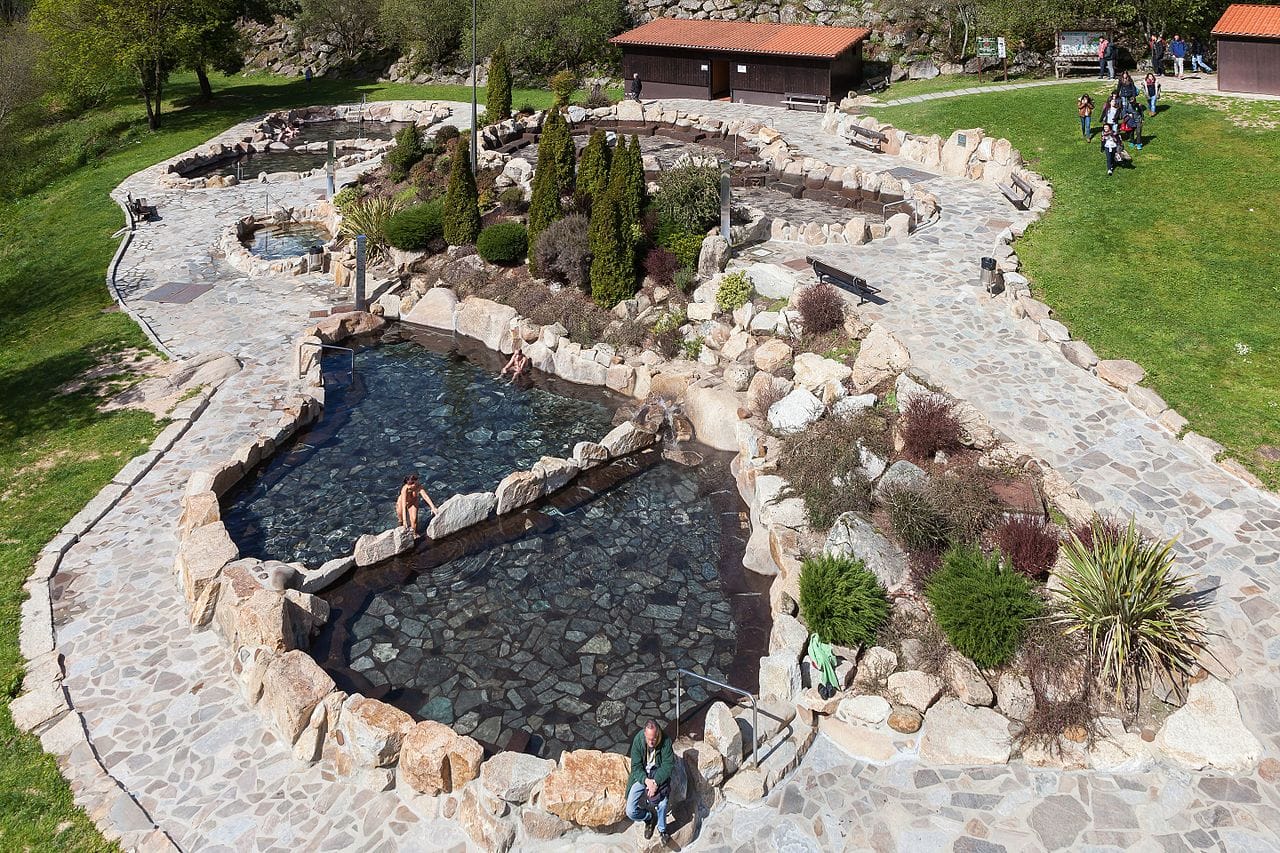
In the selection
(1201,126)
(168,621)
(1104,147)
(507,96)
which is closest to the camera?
(168,621)

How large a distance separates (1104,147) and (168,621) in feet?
103

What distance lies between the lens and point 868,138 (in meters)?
39.5

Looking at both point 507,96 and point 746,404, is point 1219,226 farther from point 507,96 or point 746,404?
point 507,96

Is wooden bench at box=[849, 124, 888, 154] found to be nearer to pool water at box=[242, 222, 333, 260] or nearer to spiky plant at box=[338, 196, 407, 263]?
spiky plant at box=[338, 196, 407, 263]

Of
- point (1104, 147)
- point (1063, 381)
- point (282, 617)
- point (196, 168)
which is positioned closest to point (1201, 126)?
point (1104, 147)

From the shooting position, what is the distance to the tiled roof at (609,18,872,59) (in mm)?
48478

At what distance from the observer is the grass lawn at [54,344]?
45.8 feet

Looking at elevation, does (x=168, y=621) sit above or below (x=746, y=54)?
below

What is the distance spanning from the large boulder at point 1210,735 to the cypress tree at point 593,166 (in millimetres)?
23432

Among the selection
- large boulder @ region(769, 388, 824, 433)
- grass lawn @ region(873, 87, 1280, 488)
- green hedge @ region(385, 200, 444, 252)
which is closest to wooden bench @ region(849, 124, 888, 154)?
grass lawn @ region(873, 87, 1280, 488)

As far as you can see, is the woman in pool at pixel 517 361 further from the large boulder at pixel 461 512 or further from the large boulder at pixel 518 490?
the large boulder at pixel 461 512

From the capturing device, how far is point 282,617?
16.1 metres

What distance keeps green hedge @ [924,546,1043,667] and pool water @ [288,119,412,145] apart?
159 ft

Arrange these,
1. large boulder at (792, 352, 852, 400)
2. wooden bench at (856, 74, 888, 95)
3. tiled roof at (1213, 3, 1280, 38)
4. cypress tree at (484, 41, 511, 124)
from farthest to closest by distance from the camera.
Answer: wooden bench at (856, 74, 888, 95) → cypress tree at (484, 41, 511, 124) → tiled roof at (1213, 3, 1280, 38) → large boulder at (792, 352, 852, 400)
